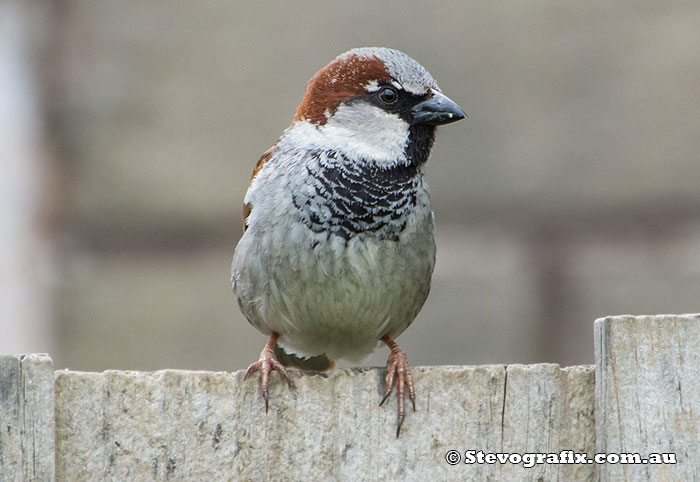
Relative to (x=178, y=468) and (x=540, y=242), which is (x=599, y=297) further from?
(x=178, y=468)

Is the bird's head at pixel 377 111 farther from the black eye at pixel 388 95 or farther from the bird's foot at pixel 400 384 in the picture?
the bird's foot at pixel 400 384

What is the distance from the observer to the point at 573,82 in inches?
113

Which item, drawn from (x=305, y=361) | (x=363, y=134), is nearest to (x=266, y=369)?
(x=363, y=134)

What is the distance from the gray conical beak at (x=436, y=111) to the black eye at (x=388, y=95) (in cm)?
5

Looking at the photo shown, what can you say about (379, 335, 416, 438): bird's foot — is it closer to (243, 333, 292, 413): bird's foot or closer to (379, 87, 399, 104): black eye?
(243, 333, 292, 413): bird's foot

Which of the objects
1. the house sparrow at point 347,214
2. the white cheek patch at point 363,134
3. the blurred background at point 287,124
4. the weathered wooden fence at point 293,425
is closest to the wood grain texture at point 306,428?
the weathered wooden fence at point 293,425

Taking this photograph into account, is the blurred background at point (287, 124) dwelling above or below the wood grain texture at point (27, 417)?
above

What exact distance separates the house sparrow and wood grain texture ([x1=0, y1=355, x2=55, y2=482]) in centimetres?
64

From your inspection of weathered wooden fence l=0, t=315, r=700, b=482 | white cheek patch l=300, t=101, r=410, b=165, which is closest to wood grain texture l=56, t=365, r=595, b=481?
weathered wooden fence l=0, t=315, r=700, b=482

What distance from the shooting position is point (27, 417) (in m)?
1.42

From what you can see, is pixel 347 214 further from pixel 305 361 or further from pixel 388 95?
pixel 305 361

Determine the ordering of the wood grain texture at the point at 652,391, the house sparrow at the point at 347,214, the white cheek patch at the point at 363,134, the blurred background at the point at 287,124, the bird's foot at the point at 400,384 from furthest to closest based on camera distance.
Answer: the blurred background at the point at 287,124, the white cheek patch at the point at 363,134, the house sparrow at the point at 347,214, the bird's foot at the point at 400,384, the wood grain texture at the point at 652,391

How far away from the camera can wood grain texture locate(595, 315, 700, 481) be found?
1376mm

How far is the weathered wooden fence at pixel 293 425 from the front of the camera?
1429 mm
